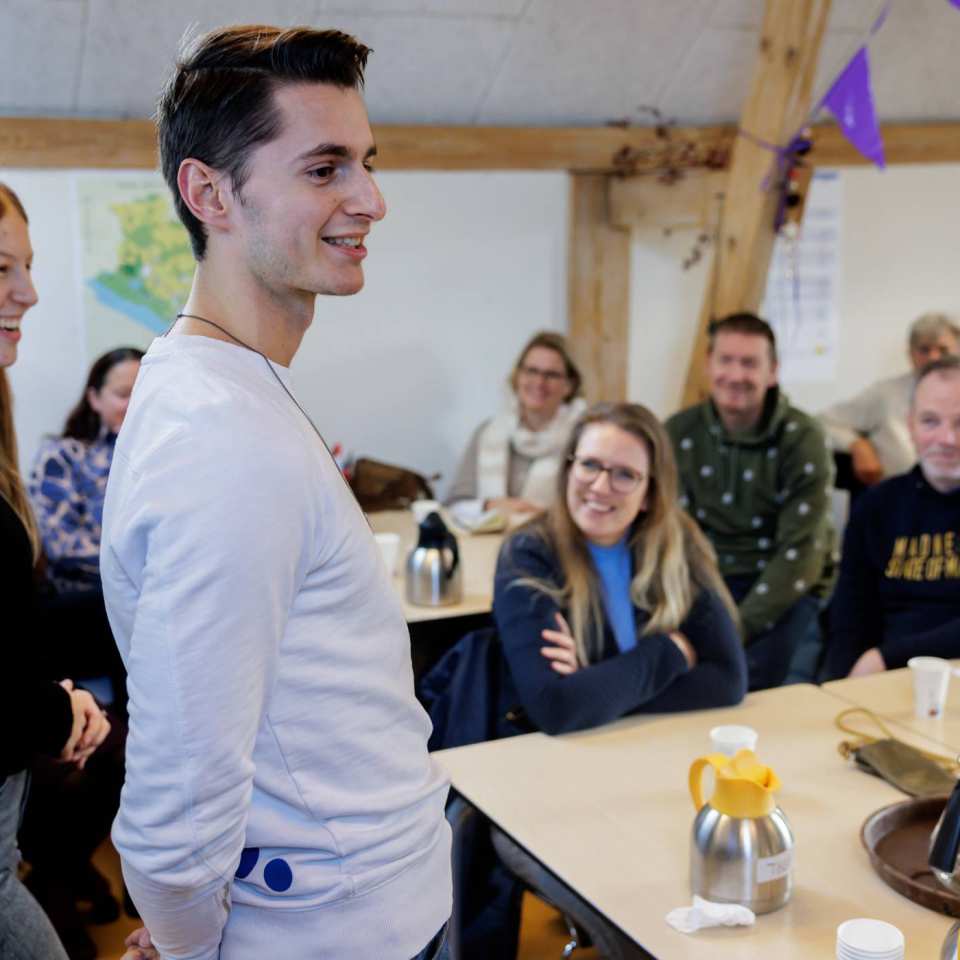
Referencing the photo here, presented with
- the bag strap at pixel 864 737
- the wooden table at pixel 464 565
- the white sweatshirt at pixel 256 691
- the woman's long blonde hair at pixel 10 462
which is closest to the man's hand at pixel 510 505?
the wooden table at pixel 464 565

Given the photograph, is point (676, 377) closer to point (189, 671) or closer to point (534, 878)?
point (534, 878)

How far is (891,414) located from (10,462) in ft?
11.5

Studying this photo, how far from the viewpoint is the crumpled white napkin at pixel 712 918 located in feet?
4.84

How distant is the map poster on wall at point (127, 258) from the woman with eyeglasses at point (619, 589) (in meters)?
1.99

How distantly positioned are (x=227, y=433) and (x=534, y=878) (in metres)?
1.12

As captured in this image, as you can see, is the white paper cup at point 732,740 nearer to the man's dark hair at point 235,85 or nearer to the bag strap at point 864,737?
the bag strap at point 864,737

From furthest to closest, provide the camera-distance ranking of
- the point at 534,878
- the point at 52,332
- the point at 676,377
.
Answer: the point at 676,377 < the point at 52,332 < the point at 534,878

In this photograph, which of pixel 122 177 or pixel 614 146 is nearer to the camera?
pixel 122 177

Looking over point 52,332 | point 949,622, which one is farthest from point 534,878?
point 52,332

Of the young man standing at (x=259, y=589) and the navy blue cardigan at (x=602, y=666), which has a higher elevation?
the young man standing at (x=259, y=589)

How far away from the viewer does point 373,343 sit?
14.4 ft

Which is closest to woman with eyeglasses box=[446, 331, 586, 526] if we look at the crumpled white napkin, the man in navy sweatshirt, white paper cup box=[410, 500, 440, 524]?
white paper cup box=[410, 500, 440, 524]

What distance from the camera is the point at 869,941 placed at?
4.43ft

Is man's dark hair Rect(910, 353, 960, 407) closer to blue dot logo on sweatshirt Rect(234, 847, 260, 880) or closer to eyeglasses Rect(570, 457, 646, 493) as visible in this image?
eyeglasses Rect(570, 457, 646, 493)
